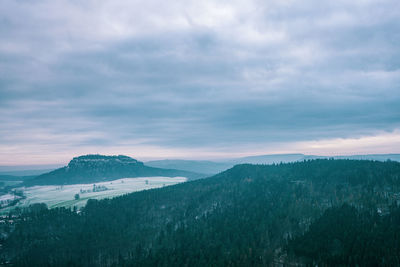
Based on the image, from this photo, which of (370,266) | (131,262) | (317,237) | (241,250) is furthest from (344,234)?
(131,262)

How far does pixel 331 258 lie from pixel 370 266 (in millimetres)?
21228

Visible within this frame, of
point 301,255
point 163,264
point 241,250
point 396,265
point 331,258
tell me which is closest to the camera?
point 396,265

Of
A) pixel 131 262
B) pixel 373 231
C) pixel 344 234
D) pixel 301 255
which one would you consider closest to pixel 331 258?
pixel 301 255

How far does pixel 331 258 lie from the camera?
15350 centimetres

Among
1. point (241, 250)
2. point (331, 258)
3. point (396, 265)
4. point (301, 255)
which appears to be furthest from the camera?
point (241, 250)

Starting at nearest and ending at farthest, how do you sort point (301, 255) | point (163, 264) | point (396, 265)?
point (396, 265)
point (301, 255)
point (163, 264)

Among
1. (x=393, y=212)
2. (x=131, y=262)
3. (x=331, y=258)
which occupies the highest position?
(x=393, y=212)

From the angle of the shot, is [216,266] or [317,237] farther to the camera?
[317,237]

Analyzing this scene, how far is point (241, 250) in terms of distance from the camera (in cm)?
19262

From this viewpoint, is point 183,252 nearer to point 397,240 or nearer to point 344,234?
point 344,234

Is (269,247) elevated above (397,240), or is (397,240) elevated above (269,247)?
(397,240)

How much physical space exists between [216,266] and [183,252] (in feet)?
142

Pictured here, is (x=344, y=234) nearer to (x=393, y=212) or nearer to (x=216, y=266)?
(x=393, y=212)

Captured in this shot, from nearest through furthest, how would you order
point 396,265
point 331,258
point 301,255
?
point 396,265 → point 331,258 → point 301,255
